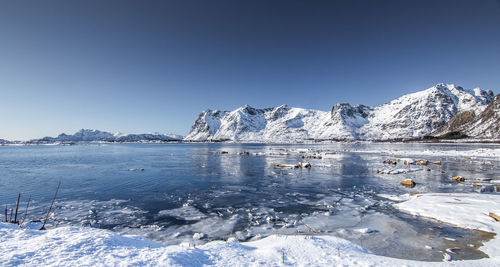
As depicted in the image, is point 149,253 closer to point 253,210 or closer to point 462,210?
point 253,210

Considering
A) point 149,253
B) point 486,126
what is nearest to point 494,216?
point 149,253

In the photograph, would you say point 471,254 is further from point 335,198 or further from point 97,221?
point 97,221

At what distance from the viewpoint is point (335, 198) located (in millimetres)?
17922

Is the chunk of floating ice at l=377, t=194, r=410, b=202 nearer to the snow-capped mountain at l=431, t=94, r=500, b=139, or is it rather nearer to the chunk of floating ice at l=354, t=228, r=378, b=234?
the chunk of floating ice at l=354, t=228, r=378, b=234

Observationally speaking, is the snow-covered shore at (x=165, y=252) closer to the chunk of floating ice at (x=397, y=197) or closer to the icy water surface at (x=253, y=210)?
the icy water surface at (x=253, y=210)

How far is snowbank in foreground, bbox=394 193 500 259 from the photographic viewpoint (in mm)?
10959

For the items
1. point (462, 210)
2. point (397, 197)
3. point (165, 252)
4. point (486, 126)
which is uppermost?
point (486, 126)

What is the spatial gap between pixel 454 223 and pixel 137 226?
16566mm

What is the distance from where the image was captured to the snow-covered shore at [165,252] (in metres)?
5.89

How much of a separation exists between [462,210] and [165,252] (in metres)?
16.2

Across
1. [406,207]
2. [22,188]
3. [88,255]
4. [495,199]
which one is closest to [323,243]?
[88,255]

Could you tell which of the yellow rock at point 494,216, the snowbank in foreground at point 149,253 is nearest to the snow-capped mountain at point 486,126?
the yellow rock at point 494,216

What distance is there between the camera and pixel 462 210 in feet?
43.7

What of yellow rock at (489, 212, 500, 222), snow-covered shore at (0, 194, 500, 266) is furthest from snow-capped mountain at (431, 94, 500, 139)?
snow-covered shore at (0, 194, 500, 266)
